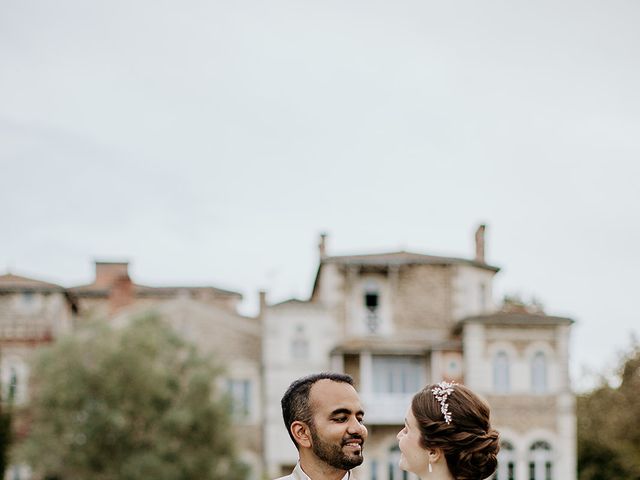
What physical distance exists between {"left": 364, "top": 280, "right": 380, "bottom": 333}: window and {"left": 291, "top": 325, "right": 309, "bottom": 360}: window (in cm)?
222

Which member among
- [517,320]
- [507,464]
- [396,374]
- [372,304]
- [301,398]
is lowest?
[507,464]

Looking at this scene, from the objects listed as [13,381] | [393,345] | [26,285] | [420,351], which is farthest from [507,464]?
[26,285]

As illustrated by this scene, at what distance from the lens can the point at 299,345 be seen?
1439 inches

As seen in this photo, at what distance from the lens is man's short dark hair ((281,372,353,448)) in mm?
5258

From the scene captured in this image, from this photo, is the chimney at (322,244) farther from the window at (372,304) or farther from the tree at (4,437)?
the tree at (4,437)

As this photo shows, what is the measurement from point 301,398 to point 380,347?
101 ft

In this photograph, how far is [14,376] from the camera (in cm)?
3709

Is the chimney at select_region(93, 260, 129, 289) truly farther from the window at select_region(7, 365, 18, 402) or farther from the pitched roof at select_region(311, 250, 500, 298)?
the pitched roof at select_region(311, 250, 500, 298)

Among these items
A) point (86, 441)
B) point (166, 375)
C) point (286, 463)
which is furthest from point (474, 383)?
point (86, 441)

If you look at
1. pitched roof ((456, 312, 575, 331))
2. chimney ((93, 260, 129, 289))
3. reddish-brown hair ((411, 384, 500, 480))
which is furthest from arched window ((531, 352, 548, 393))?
reddish-brown hair ((411, 384, 500, 480))

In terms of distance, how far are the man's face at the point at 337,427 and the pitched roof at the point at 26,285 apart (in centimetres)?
3407

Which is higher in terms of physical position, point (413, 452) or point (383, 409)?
point (413, 452)

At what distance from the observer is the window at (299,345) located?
120 feet

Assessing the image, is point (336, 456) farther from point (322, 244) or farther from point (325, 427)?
point (322, 244)
